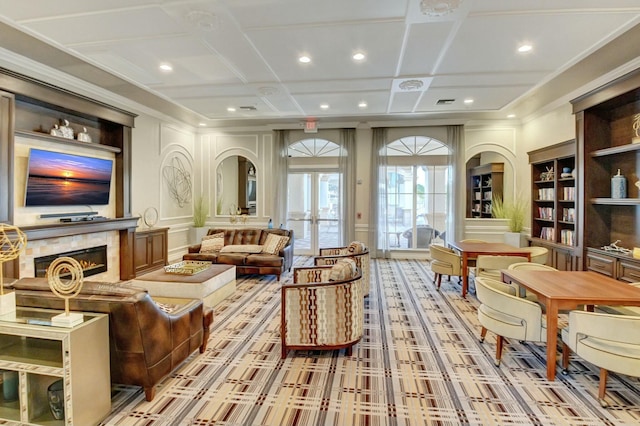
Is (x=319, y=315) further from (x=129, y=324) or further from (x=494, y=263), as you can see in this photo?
(x=494, y=263)

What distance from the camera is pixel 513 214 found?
7.41 m

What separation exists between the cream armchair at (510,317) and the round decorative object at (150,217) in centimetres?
629

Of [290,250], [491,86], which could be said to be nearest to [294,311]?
[290,250]

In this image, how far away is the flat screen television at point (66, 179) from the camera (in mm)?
4586

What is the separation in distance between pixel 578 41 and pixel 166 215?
7.72m

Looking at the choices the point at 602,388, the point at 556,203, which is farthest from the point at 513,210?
the point at 602,388

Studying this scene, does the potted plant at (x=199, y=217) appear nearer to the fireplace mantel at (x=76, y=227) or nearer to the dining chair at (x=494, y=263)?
the fireplace mantel at (x=76, y=227)

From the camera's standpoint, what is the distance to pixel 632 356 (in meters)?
2.28

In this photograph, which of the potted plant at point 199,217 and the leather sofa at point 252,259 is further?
the potted plant at point 199,217

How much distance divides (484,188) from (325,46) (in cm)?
644

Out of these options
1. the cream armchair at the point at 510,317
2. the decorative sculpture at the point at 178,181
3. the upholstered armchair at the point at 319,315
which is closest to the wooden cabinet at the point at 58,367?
the upholstered armchair at the point at 319,315

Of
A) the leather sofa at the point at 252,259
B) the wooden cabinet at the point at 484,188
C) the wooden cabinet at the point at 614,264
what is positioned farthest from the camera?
the wooden cabinet at the point at 484,188

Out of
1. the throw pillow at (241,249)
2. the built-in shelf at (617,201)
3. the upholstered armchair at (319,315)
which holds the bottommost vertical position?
the upholstered armchair at (319,315)

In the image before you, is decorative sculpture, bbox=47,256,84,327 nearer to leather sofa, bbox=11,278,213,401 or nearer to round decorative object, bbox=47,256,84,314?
round decorative object, bbox=47,256,84,314
